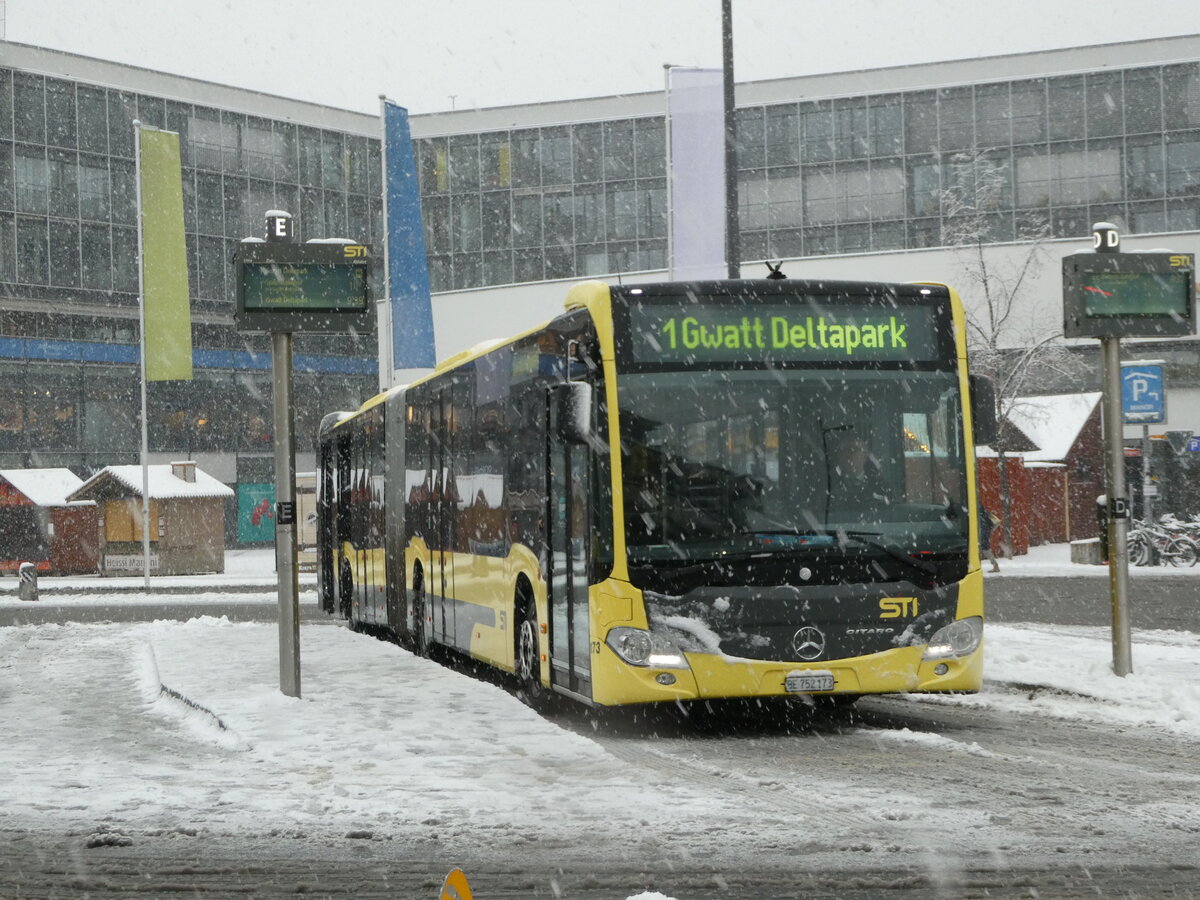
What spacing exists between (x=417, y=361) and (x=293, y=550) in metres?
26.4

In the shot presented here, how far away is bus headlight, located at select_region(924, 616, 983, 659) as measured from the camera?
37.2 feet

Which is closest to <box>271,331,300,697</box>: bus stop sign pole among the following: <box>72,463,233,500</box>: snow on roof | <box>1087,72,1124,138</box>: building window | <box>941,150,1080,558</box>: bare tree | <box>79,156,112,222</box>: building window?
<box>941,150,1080,558</box>: bare tree

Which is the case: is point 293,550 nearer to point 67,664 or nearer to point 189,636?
point 67,664

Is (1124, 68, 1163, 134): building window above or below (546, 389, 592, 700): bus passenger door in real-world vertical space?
above

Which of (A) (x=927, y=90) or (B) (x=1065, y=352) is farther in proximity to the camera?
(A) (x=927, y=90)

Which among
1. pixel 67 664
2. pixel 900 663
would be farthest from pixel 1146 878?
pixel 67 664

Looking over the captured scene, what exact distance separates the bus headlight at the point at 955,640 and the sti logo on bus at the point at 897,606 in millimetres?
251

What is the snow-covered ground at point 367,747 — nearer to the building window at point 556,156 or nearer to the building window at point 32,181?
the building window at point 32,181

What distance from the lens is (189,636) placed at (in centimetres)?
2084

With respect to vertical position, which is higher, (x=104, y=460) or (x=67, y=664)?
(x=104, y=460)

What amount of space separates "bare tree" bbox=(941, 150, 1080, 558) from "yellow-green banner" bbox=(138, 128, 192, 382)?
18.3m

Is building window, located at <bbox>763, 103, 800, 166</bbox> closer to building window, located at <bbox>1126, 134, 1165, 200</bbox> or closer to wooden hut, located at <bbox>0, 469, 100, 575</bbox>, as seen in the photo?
building window, located at <bbox>1126, 134, 1165, 200</bbox>

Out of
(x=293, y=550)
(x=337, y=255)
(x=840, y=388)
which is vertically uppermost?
(x=337, y=255)

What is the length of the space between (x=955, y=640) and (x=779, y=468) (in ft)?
5.42
